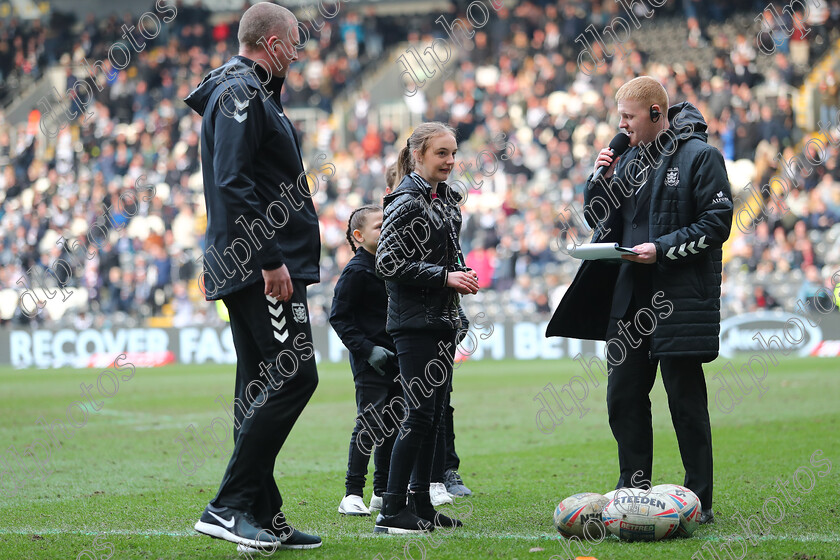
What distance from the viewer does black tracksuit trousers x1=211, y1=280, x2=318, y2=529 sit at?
4.80 meters

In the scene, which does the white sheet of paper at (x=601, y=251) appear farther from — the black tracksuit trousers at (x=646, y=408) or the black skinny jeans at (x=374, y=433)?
the black skinny jeans at (x=374, y=433)

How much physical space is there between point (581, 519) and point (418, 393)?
1.02 meters

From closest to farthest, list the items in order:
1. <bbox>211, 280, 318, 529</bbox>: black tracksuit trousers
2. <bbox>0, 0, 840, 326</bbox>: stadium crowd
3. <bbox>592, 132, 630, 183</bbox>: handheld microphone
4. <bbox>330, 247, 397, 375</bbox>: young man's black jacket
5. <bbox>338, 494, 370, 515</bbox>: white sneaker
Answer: <bbox>211, 280, 318, 529</bbox>: black tracksuit trousers → <bbox>592, 132, 630, 183</bbox>: handheld microphone → <bbox>338, 494, 370, 515</bbox>: white sneaker → <bbox>330, 247, 397, 375</bbox>: young man's black jacket → <bbox>0, 0, 840, 326</bbox>: stadium crowd

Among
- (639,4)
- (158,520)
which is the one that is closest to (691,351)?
(158,520)

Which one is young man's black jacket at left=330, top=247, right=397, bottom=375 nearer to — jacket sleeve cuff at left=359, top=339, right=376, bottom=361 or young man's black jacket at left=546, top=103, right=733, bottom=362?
jacket sleeve cuff at left=359, top=339, right=376, bottom=361

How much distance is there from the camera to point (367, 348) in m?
6.46

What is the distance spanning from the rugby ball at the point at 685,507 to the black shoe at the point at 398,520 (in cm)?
119

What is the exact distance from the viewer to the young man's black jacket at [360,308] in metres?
6.60

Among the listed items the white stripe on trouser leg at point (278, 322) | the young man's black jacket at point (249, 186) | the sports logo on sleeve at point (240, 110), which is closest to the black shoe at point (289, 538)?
the white stripe on trouser leg at point (278, 322)

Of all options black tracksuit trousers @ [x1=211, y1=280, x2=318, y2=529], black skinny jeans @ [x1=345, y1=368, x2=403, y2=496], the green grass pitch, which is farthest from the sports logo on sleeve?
black skinny jeans @ [x1=345, y1=368, x2=403, y2=496]

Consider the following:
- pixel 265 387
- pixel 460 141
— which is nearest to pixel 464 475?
pixel 265 387

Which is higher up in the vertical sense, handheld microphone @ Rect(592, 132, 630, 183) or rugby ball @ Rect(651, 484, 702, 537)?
handheld microphone @ Rect(592, 132, 630, 183)

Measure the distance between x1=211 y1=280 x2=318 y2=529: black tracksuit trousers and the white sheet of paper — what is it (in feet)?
4.83

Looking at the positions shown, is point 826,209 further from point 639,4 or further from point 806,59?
point 639,4
